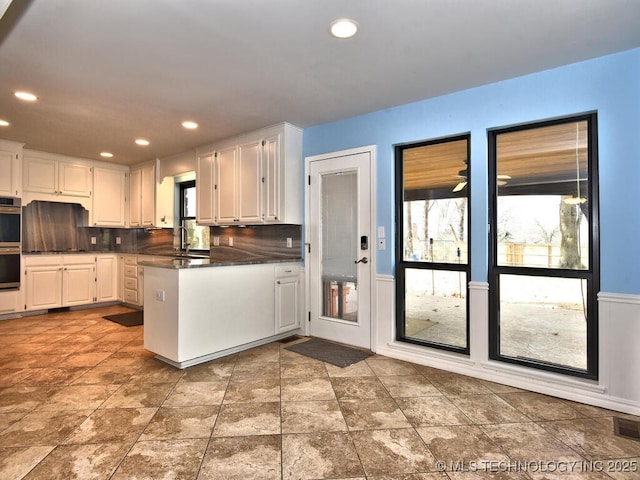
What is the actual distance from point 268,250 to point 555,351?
3.11 metres

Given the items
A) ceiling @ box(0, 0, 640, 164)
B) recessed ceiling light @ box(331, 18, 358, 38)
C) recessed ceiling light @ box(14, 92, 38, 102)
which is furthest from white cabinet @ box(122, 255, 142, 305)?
recessed ceiling light @ box(331, 18, 358, 38)

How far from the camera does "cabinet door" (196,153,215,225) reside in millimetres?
4656

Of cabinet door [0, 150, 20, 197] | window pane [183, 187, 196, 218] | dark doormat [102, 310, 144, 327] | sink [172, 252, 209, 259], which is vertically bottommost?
dark doormat [102, 310, 144, 327]

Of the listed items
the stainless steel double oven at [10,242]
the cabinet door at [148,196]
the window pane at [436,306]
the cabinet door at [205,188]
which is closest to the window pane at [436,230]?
the window pane at [436,306]

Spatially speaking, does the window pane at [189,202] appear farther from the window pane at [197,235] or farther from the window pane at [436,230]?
the window pane at [436,230]

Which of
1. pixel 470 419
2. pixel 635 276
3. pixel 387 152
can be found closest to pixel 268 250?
pixel 387 152

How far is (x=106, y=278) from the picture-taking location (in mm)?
5863

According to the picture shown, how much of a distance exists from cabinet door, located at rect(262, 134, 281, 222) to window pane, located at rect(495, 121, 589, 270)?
2.23 meters

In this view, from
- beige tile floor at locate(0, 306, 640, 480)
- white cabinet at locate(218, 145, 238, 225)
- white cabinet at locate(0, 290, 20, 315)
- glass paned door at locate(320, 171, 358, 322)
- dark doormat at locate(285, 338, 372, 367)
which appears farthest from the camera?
white cabinet at locate(0, 290, 20, 315)

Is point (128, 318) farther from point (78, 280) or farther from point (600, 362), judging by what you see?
point (600, 362)

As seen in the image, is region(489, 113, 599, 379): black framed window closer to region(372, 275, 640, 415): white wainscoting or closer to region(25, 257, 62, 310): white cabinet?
region(372, 275, 640, 415): white wainscoting

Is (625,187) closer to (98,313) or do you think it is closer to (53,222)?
(98,313)

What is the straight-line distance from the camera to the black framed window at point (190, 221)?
5559 mm

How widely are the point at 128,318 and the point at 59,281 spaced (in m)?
1.33
